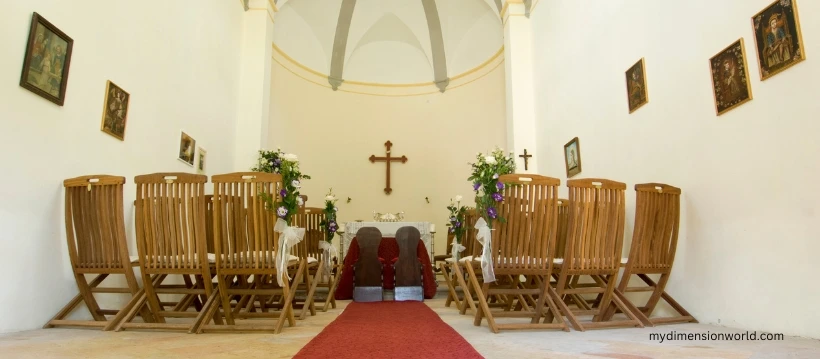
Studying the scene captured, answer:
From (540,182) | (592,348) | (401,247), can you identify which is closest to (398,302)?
(401,247)

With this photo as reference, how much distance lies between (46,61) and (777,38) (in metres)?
4.52

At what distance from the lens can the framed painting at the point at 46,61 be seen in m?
2.67

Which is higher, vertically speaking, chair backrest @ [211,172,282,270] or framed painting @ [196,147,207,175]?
framed painting @ [196,147,207,175]

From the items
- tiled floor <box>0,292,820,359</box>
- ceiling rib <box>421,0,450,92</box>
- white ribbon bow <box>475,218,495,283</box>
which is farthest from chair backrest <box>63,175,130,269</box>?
ceiling rib <box>421,0,450,92</box>

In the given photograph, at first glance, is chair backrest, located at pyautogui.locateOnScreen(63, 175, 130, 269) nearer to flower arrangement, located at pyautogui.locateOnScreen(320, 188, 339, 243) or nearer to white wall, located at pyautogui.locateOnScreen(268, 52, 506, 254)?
flower arrangement, located at pyautogui.locateOnScreen(320, 188, 339, 243)

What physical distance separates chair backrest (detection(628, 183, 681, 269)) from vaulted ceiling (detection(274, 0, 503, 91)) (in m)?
6.04

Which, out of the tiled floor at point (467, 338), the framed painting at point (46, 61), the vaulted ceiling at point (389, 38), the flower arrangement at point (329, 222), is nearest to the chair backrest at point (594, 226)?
the tiled floor at point (467, 338)

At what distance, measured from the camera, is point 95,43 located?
332 centimetres

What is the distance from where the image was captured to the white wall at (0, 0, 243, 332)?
8.30ft

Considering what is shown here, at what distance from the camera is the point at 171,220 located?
2.69m

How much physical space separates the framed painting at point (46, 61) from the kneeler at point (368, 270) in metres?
3.09

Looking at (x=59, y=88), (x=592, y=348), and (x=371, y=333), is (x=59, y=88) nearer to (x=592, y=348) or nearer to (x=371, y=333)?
(x=371, y=333)

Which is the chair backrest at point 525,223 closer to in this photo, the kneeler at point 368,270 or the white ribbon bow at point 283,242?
the white ribbon bow at point 283,242

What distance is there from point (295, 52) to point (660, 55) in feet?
22.5
